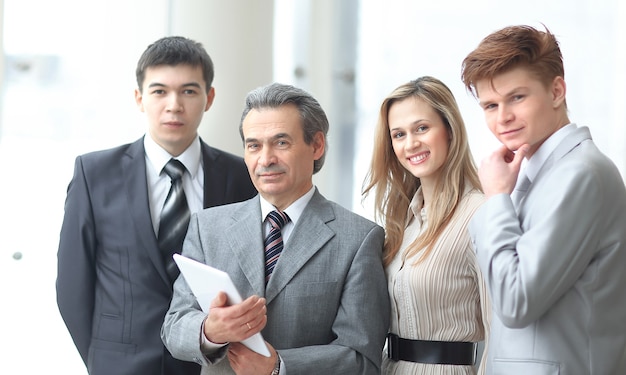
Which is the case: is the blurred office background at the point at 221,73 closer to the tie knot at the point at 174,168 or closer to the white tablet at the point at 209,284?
the tie knot at the point at 174,168

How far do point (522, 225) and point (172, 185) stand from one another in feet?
4.16

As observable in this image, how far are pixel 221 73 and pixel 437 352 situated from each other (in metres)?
2.03

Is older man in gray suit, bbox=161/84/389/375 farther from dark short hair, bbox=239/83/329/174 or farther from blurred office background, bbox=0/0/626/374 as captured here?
blurred office background, bbox=0/0/626/374

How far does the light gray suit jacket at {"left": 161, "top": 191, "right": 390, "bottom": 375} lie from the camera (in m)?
2.30

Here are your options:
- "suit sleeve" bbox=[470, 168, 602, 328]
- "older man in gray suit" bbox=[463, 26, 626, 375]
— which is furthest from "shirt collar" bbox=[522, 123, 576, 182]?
"suit sleeve" bbox=[470, 168, 602, 328]

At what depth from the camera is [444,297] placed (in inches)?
94.7

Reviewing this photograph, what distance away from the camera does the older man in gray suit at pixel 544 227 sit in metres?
1.89

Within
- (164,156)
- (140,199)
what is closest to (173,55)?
(164,156)

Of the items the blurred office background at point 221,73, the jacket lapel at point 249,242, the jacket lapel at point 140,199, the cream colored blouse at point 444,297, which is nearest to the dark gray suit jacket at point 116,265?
the jacket lapel at point 140,199

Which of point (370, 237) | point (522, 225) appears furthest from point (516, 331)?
point (370, 237)

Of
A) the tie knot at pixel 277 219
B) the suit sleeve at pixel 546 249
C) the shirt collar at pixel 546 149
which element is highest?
the shirt collar at pixel 546 149

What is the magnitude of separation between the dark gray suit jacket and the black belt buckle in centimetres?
64

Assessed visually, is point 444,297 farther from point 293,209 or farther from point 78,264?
point 78,264

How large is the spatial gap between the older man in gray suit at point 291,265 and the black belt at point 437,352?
0.27 ft
